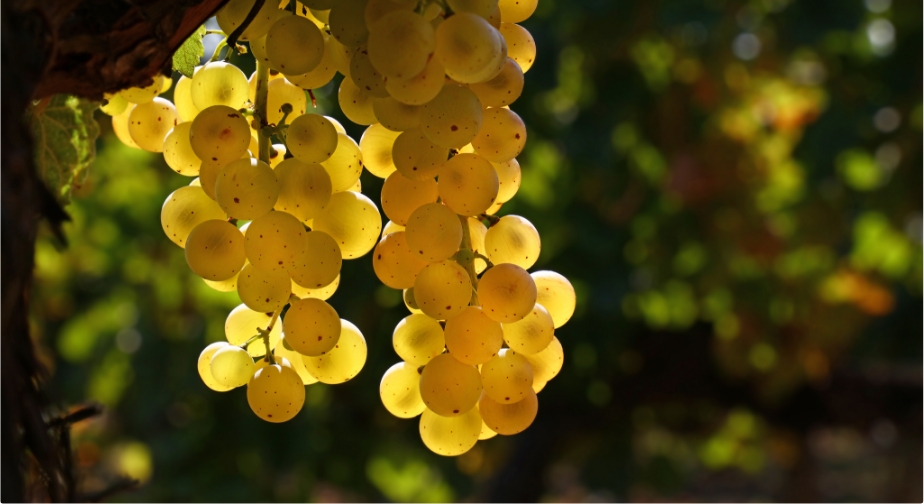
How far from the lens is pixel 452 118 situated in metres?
0.43

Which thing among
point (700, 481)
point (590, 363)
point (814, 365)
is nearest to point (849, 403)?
point (814, 365)

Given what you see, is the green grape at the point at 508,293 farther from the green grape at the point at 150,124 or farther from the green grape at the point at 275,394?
the green grape at the point at 150,124

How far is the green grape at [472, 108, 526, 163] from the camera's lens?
0.47 metres

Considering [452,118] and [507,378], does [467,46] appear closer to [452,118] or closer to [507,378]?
[452,118]

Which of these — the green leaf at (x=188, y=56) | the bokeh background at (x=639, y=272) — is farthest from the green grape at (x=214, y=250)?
the bokeh background at (x=639, y=272)

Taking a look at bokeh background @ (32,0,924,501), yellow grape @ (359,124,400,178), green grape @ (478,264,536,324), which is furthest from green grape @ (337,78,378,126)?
bokeh background @ (32,0,924,501)

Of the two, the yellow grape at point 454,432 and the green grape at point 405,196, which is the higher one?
the green grape at point 405,196

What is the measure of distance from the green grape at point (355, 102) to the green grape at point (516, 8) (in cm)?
10

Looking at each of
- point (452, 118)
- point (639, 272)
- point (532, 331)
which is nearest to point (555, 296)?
point (532, 331)

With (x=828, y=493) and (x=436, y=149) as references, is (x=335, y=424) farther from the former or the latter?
(x=828, y=493)

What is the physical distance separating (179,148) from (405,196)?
0.14m

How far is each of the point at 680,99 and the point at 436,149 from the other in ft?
6.59

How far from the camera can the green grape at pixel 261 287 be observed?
0.47m

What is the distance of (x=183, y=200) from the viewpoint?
1.63ft
